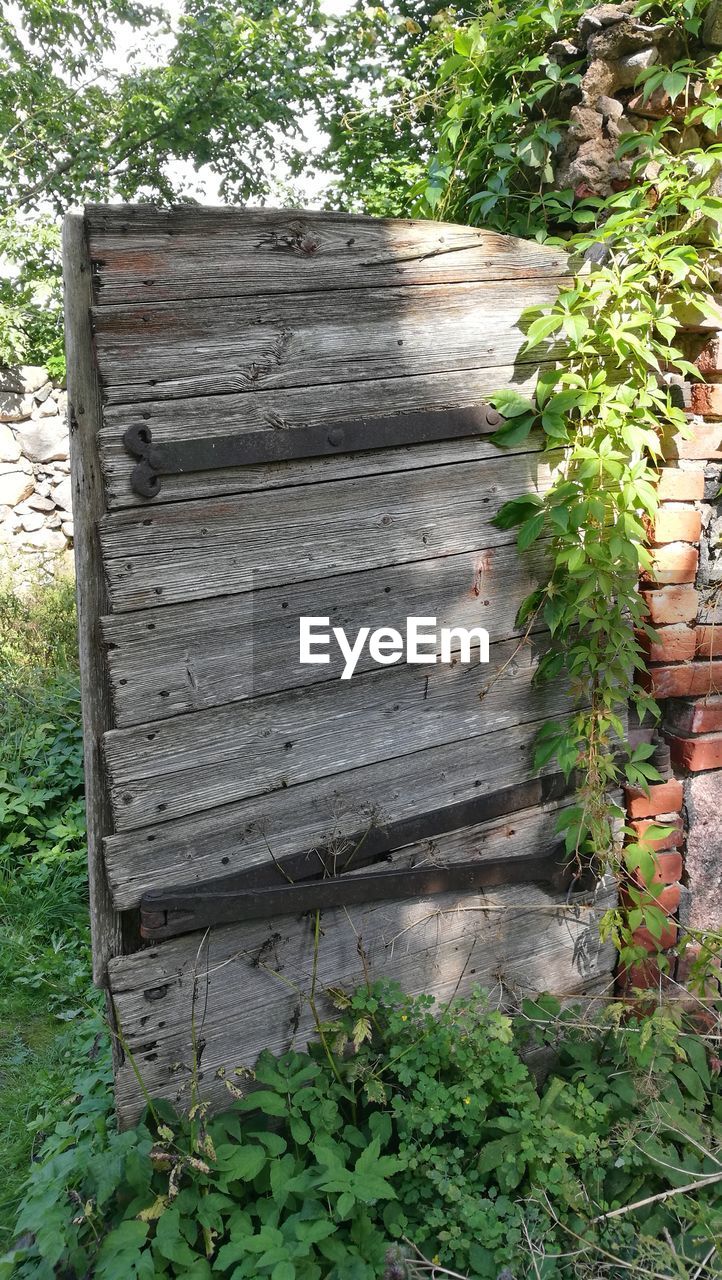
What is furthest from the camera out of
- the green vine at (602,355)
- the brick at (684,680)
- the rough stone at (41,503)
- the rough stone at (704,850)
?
the rough stone at (41,503)

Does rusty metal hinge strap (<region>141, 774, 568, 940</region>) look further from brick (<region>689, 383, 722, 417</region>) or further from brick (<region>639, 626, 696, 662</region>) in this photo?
brick (<region>689, 383, 722, 417</region>)

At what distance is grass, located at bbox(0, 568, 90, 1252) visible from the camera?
266 centimetres

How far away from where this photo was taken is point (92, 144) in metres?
9.88

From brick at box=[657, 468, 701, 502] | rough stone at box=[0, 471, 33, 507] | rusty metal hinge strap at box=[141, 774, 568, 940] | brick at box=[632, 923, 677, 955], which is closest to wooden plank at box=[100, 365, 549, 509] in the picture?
brick at box=[657, 468, 701, 502]

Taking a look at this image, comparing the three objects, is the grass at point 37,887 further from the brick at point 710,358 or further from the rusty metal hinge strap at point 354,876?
the brick at point 710,358

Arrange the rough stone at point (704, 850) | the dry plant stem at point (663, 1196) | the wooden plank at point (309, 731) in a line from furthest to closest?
the rough stone at point (704, 850) < the dry plant stem at point (663, 1196) < the wooden plank at point (309, 731)

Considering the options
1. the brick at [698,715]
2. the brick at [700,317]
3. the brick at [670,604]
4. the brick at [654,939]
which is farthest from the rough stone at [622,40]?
the brick at [654,939]

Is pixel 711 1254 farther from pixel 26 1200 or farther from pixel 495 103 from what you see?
pixel 495 103

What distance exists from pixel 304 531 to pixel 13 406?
661 centimetres

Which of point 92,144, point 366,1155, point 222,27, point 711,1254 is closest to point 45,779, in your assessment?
point 366,1155

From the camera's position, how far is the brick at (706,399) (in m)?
2.40

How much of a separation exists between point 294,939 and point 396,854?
0.34 metres

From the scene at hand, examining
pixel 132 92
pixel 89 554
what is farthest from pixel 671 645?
pixel 132 92

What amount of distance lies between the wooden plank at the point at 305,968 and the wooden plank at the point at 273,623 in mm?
583
